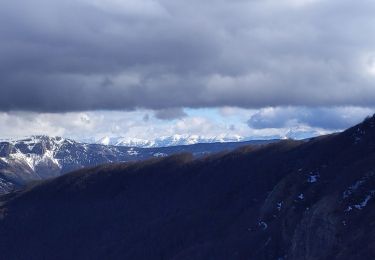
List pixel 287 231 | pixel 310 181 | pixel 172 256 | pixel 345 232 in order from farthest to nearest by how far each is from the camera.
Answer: pixel 172 256 → pixel 310 181 → pixel 287 231 → pixel 345 232

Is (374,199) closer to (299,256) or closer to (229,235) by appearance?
(299,256)

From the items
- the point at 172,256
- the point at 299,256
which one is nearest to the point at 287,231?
the point at 299,256

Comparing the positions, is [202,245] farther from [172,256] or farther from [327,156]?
[327,156]

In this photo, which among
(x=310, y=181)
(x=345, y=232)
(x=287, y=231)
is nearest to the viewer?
(x=345, y=232)

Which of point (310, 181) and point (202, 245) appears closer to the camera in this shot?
point (310, 181)

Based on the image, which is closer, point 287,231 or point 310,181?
point 287,231

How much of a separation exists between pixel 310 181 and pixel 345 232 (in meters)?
39.7

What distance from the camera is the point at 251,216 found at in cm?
18450

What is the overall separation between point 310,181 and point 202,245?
4653 centimetres

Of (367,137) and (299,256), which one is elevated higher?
(367,137)

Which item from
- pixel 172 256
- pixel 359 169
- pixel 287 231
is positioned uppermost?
pixel 359 169

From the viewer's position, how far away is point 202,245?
617ft

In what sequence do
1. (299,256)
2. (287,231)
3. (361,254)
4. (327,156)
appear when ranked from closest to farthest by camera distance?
(361,254) → (299,256) → (287,231) → (327,156)

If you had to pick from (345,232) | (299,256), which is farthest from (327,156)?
(345,232)
